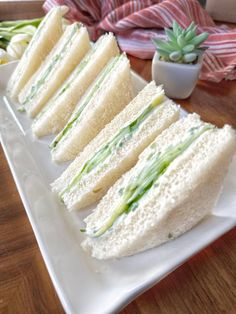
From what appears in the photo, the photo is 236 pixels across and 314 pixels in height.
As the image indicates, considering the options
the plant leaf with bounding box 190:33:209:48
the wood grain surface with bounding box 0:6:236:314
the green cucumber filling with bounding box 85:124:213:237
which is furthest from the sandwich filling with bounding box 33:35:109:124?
the green cucumber filling with bounding box 85:124:213:237

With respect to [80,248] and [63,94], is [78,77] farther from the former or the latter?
[80,248]

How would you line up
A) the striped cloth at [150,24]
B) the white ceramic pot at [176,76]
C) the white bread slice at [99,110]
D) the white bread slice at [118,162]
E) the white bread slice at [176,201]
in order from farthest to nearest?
the striped cloth at [150,24]
the white ceramic pot at [176,76]
the white bread slice at [99,110]
the white bread slice at [118,162]
the white bread slice at [176,201]

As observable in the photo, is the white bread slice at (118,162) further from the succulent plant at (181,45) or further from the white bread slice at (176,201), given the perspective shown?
the succulent plant at (181,45)

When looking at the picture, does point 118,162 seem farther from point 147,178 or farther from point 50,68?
point 50,68

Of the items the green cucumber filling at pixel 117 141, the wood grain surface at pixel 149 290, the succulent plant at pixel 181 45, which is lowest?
the wood grain surface at pixel 149 290

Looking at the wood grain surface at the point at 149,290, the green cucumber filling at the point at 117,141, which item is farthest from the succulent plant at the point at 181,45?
the wood grain surface at the point at 149,290

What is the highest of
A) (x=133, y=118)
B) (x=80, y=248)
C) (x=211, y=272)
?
(x=133, y=118)

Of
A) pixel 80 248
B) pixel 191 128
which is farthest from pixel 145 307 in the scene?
pixel 191 128
